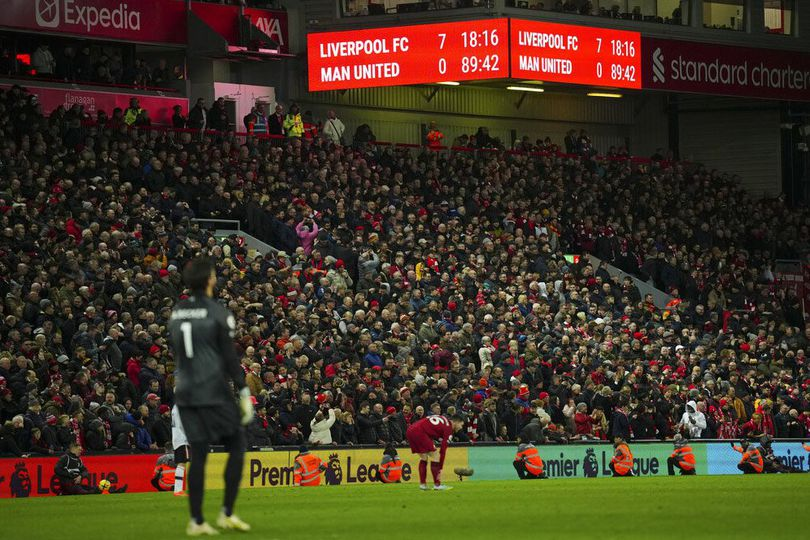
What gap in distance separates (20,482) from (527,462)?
9004mm

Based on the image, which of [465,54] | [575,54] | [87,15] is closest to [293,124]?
[465,54]

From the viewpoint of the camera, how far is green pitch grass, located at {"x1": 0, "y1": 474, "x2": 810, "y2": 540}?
44.2 feet

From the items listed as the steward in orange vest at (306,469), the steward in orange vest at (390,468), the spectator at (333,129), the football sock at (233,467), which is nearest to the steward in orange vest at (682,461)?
the steward in orange vest at (390,468)

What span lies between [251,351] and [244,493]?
23.7 ft

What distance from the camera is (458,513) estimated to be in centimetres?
1573

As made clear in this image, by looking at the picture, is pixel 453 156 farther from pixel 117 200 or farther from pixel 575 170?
pixel 117 200

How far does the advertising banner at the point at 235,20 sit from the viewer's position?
41.7m

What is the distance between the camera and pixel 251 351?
28078mm

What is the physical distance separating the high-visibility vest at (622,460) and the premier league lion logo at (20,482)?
11.1m

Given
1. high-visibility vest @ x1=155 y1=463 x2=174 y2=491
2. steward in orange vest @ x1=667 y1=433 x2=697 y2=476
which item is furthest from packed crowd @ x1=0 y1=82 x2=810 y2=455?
steward in orange vest @ x1=667 y1=433 x2=697 y2=476

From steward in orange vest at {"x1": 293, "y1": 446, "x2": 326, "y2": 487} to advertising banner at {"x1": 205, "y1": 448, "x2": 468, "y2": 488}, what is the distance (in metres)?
0.10

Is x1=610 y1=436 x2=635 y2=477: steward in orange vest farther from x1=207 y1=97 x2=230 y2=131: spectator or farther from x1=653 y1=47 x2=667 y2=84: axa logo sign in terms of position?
x1=653 y1=47 x2=667 y2=84: axa logo sign

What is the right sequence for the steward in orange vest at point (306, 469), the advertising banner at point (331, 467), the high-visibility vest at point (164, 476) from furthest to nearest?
1. the steward in orange vest at point (306, 469)
2. the advertising banner at point (331, 467)
3. the high-visibility vest at point (164, 476)

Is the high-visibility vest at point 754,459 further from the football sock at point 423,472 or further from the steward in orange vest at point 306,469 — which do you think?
the football sock at point 423,472
